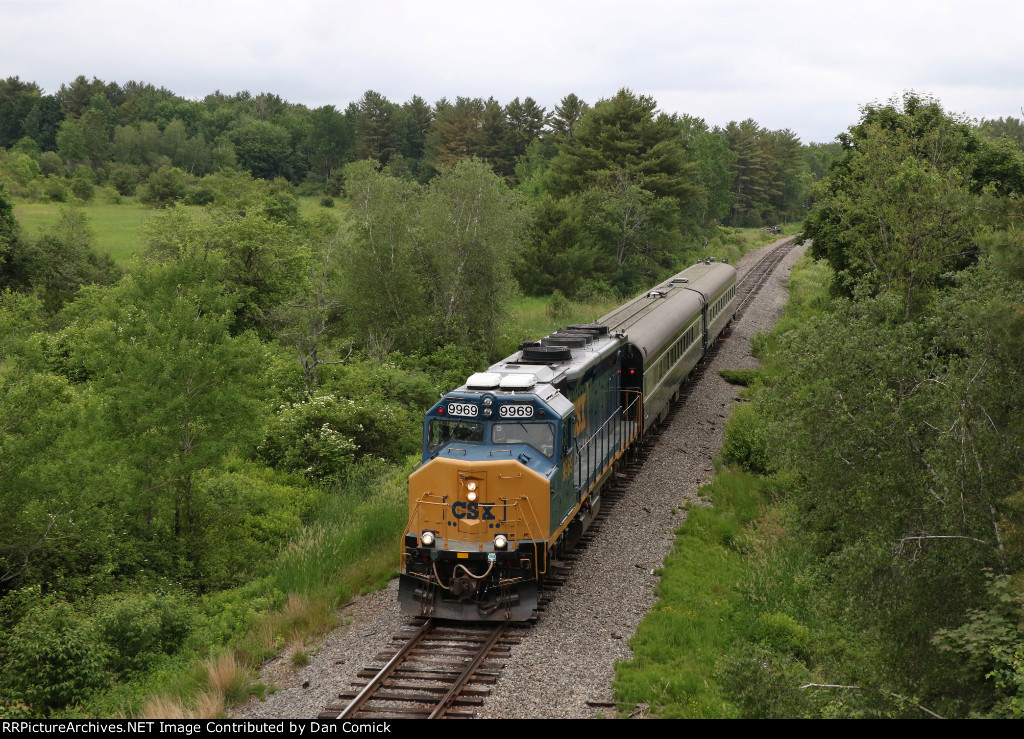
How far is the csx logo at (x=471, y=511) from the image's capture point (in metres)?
14.4

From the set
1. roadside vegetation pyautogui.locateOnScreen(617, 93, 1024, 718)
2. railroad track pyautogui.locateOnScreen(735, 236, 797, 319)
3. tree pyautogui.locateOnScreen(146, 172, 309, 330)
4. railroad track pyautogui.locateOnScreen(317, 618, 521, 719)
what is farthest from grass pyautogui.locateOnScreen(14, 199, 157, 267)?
roadside vegetation pyautogui.locateOnScreen(617, 93, 1024, 718)

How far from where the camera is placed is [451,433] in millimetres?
15445

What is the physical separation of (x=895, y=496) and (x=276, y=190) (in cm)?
7364

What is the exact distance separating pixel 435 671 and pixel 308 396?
17521mm

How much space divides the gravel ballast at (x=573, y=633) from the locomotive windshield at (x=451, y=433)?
320 cm

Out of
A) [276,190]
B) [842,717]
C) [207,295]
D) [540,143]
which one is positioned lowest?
[842,717]

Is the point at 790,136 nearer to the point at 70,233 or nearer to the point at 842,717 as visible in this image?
the point at 70,233

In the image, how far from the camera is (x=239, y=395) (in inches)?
793

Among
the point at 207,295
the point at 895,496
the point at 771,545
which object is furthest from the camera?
the point at 207,295

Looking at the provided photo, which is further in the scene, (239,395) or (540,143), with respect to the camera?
(540,143)

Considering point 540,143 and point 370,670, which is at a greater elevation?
point 540,143

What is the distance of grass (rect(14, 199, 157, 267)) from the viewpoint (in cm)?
5836

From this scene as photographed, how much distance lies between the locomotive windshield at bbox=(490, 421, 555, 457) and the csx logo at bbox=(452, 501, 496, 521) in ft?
4.38

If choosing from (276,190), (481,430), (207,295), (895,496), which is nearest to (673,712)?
(895,496)
